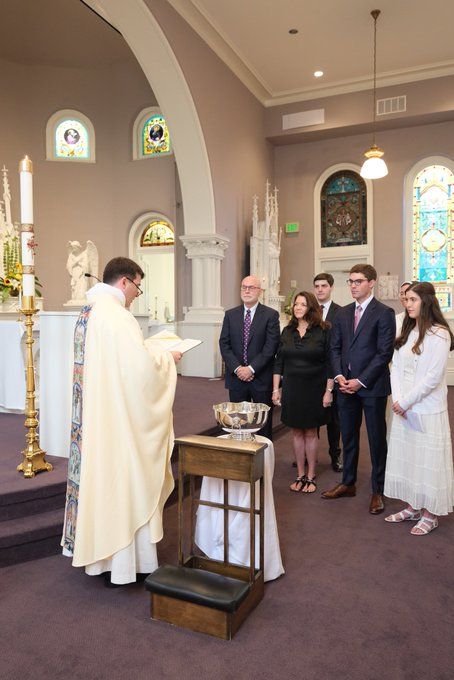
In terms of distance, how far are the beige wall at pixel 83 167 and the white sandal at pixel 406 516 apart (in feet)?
26.0

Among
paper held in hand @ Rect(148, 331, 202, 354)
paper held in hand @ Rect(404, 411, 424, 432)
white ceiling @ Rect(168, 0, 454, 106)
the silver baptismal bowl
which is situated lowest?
paper held in hand @ Rect(404, 411, 424, 432)

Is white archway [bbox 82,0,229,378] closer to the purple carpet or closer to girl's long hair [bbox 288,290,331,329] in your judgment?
girl's long hair [bbox 288,290,331,329]

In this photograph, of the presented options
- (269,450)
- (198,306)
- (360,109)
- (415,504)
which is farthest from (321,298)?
(360,109)

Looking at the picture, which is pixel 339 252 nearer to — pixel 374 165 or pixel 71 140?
pixel 374 165

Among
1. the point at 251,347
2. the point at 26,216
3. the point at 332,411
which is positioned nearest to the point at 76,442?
the point at 26,216

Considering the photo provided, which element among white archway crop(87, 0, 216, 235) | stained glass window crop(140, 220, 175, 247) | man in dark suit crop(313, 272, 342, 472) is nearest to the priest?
man in dark suit crop(313, 272, 342, 472)

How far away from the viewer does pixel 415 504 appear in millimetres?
3260

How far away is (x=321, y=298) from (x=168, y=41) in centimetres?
424

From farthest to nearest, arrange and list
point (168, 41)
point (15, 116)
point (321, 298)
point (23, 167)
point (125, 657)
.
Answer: point (15, 116) → point (168, 41) → point (321, 298) → point (23, 167) → point (125, 657)

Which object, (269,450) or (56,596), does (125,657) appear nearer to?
(56,596)

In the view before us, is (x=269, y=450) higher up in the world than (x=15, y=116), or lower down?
lower down

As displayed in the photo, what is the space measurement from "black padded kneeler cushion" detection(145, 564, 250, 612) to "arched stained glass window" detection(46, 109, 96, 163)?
31.9 ft

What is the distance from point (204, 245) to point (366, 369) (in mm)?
4782

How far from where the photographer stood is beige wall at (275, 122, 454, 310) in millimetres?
9438
